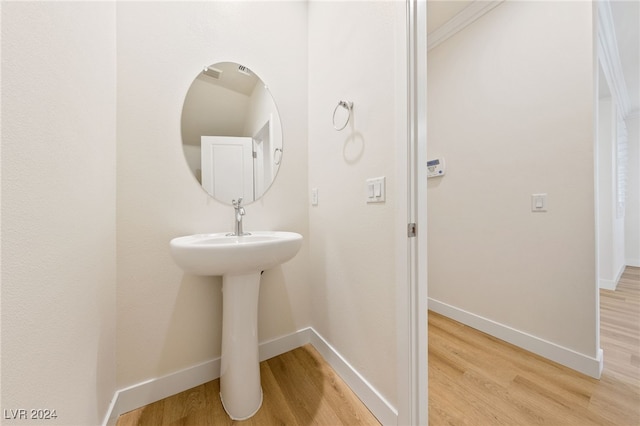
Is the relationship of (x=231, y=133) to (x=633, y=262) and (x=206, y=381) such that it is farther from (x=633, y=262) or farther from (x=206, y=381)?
(x=633, y=262)

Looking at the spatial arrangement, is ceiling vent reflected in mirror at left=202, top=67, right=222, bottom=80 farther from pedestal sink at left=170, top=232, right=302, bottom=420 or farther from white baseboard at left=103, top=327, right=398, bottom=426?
white baseboard at left=103, top=327, right=398, bottom=426

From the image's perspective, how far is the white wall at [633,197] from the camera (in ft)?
11.4

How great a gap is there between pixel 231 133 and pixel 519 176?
1932 mm

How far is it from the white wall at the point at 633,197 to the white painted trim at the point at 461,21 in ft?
12.8

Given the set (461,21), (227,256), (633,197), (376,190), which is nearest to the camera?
(227,256)

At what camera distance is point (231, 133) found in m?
1.36

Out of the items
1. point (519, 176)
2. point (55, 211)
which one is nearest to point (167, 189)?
point (55, 211)

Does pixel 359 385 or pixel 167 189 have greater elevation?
pixel 167 189

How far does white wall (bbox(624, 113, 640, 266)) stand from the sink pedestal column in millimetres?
5548

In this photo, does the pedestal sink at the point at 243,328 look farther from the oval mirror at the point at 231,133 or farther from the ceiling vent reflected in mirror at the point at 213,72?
the ceiling vent reflected in mirror at the point at 213,72

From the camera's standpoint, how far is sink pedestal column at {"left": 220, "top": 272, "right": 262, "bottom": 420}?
104cm

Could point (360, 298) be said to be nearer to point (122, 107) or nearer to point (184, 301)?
point (184, 301)

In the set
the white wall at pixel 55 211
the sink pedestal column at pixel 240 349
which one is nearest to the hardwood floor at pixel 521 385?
the sink pedestal column at pixel 240 349

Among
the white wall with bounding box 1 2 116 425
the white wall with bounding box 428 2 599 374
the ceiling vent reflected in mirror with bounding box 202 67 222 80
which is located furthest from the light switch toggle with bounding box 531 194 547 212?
the white wall with bounding box 1 2 116 425
